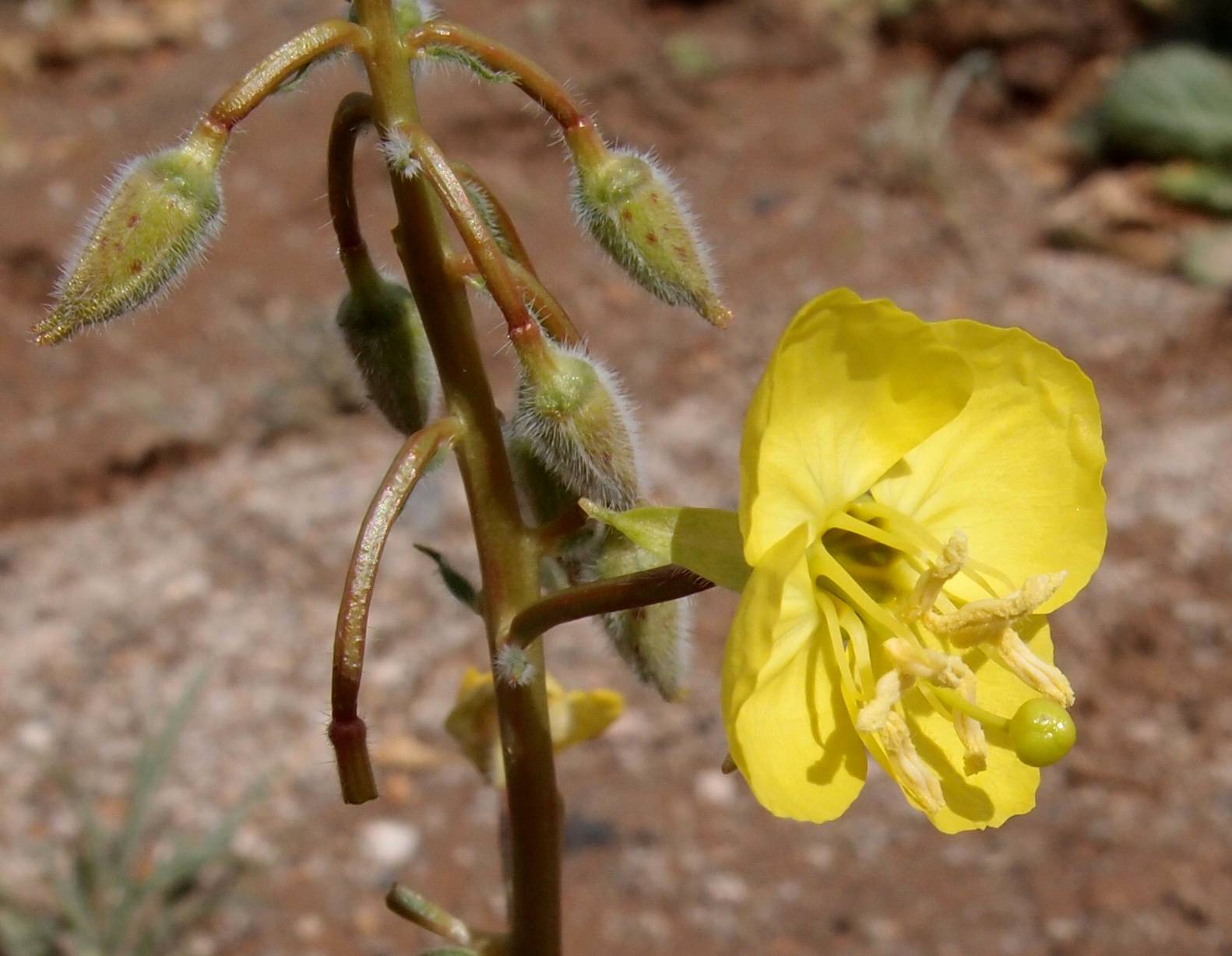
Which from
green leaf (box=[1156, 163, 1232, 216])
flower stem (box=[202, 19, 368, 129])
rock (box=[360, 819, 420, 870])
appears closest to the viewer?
flower stem (box=[202, 19, 368, 129])

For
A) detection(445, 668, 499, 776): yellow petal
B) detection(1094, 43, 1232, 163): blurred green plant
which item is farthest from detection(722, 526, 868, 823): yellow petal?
detection(1094, 43, 1232, 163): blurred green plant

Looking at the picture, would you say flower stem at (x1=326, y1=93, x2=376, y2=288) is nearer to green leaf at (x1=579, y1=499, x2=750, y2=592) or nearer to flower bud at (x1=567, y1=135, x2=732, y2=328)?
flower bud at (x1=567, y1=135, x2=732, y2=328)

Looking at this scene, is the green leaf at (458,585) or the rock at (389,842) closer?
the green leaf at (458,585)


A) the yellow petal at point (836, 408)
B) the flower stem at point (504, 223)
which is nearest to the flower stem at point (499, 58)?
the flower stem at point (504, 223)

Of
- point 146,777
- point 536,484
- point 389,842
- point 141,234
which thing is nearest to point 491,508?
point 536,484

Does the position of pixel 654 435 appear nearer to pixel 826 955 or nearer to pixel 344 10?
pixel 826 955

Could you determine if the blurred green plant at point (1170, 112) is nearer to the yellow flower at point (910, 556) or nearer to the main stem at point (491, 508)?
the yellow flower at point (910, 556)
